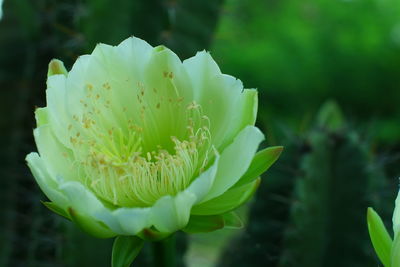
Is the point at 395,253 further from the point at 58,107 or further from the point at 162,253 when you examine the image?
the point at 58,107

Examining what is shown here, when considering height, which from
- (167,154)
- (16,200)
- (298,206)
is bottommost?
(16,200)

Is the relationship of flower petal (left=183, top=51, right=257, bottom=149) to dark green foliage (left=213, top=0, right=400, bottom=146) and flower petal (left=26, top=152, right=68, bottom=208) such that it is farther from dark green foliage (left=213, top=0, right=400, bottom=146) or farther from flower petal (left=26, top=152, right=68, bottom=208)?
dark green foliage (left=213, top=0, right=400, bottom=146)

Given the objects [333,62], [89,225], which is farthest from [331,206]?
[333,62]

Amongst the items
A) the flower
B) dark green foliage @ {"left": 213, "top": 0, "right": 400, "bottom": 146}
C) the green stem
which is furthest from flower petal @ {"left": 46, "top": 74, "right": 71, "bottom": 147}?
dark green foliage @ {"left": 213, "top": 0, "right": 400, "bottom": 146}

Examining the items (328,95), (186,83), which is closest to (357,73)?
(328,95)

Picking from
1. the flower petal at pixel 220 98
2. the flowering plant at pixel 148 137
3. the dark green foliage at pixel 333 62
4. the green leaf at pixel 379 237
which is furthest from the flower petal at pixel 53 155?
the dark green foliage at pixel 333 62

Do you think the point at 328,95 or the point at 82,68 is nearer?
the point at 82,68

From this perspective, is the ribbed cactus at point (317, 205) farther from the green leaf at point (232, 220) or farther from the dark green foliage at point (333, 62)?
the dark green foliage at point (333, 62)

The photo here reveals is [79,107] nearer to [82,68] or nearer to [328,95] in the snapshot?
[82,68]
